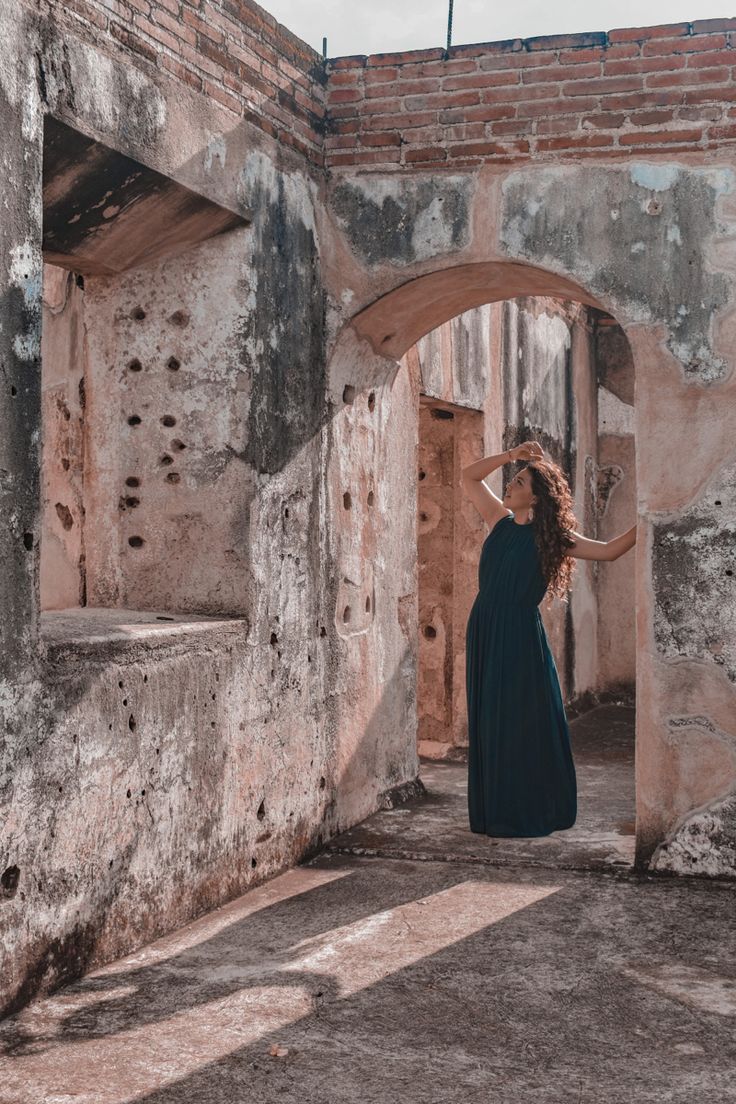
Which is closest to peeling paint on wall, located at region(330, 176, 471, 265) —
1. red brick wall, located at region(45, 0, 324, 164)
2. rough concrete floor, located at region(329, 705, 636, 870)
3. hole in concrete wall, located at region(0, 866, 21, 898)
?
red brick wall, located at region(45, 0, 324, 164)

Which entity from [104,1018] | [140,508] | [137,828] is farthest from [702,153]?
[104,1018]

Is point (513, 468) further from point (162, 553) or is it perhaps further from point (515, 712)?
point (162, 553)

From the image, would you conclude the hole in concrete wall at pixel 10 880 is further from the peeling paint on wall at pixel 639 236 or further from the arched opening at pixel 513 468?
the peeling paint on wall at pixel 639 236

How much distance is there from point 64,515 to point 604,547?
7.51 feet

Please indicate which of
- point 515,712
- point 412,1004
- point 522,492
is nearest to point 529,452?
point 522,492

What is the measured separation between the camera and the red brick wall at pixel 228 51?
3971mm

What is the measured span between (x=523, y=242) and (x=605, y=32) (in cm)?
90

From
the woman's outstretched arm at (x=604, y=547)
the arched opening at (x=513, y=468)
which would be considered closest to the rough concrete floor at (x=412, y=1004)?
the arched opening at (x=513, y=468)

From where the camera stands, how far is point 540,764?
546cm

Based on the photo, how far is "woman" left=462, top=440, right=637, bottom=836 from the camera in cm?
543

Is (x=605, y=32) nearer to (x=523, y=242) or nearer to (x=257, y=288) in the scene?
(x=523, y=242)

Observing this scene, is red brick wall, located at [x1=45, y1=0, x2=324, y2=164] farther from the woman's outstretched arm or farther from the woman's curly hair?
the woman's outstretched arm

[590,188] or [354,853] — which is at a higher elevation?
[590,188]

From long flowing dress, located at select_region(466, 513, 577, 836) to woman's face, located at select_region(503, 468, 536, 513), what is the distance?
0.11 m
